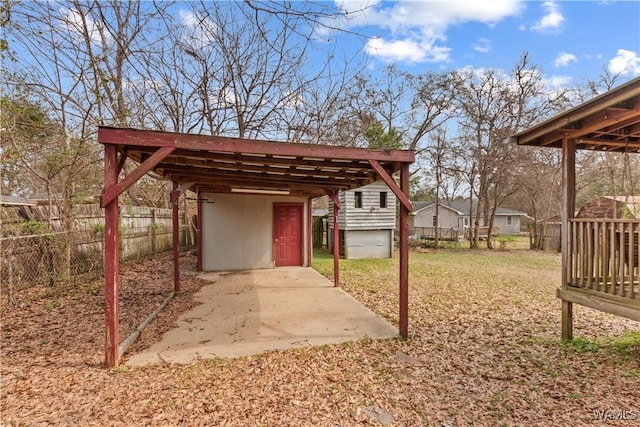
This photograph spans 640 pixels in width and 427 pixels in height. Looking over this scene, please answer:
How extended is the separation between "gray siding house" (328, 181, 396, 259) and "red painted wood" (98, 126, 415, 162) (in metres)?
8.61

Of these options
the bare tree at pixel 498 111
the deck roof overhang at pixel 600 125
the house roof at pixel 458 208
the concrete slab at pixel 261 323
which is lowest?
the concrete slab at pixel 261 323

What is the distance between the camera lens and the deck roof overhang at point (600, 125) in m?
3.38

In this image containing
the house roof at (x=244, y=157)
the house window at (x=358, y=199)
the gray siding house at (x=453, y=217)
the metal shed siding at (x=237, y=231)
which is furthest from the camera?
the gray siding house at (x=453, y=217)

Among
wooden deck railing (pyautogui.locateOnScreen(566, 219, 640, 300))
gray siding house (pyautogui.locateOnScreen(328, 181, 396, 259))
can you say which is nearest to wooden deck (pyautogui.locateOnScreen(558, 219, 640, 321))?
wooden deck railing (pyautogui.locateOnScreen(566, 219, 640, 300))

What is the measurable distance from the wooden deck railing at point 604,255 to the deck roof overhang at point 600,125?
1.20m

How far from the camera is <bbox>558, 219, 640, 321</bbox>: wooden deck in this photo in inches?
141

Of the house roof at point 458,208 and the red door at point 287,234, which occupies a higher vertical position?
the house roof at point 458,208

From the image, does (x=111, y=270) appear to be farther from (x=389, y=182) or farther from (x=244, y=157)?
(x=389, y=182)

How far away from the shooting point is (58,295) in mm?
5844

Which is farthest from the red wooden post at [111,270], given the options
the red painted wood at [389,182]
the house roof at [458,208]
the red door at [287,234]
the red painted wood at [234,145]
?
the house roof at [458,208]

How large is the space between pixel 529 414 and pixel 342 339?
2184mm

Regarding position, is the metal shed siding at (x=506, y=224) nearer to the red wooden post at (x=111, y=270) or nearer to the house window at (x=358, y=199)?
the house window at (x=358, y=199)

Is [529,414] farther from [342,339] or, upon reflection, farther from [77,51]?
[77,51]

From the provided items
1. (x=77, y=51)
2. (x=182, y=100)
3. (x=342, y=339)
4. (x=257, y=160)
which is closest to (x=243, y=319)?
(x=342, y=339)
